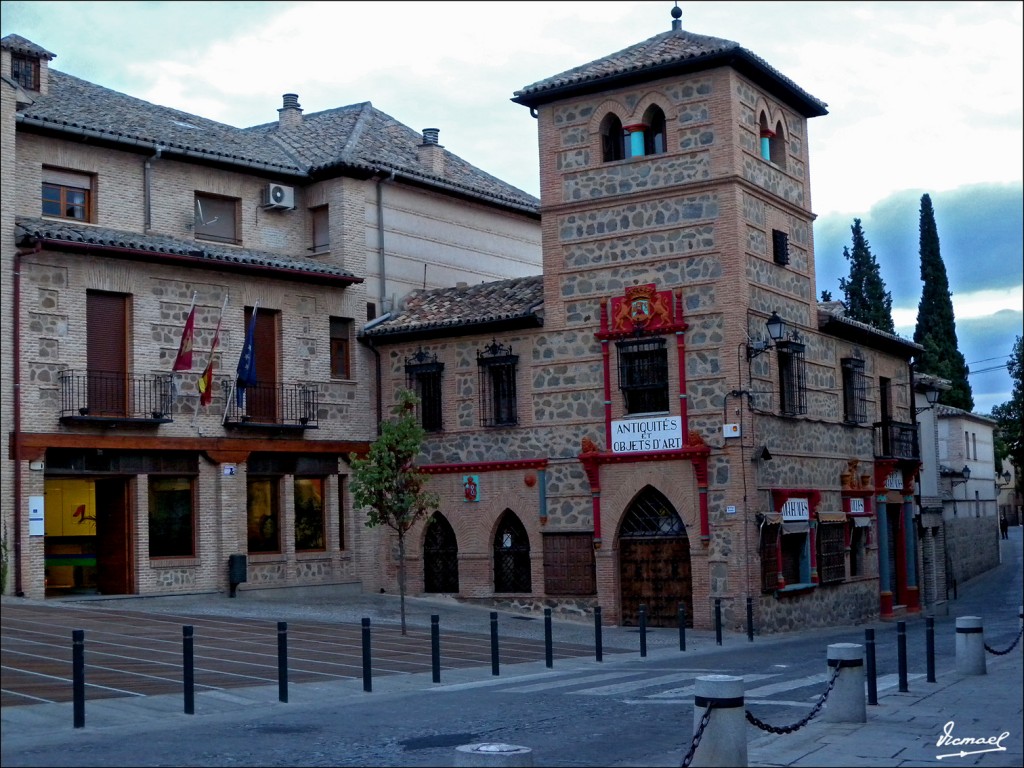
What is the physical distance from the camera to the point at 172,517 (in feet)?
89.4

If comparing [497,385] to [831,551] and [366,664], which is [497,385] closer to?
[831,551]

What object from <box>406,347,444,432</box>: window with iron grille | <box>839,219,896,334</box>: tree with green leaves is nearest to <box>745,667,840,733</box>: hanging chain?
<box>406,347,444,432</box>: window with iron grille

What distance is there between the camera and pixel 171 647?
18641mm

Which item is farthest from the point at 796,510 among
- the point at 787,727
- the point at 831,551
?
the point at 787,727

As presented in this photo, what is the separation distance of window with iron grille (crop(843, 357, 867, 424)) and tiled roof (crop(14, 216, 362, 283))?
11.6m

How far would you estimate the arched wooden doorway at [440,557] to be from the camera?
3003 centimetres

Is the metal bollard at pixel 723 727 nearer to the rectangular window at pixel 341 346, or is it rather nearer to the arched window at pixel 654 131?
the arched window at pixel 654 131

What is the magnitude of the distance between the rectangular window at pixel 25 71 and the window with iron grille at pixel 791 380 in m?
16.4

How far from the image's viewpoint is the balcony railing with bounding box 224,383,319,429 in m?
27.9

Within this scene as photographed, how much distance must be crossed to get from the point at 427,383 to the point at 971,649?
53.4 ft

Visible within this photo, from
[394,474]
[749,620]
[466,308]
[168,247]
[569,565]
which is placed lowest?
[749,620]

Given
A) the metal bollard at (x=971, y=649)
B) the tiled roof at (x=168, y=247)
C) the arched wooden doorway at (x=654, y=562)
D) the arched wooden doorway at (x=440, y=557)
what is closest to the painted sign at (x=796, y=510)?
the arched wooden doorway at (x=654, y=562)

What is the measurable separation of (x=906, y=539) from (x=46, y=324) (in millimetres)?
21382

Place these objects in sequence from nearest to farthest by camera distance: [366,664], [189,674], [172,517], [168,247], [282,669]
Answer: [189,674] < [282,669] < [366,664] < [168,247] < [172,517]
